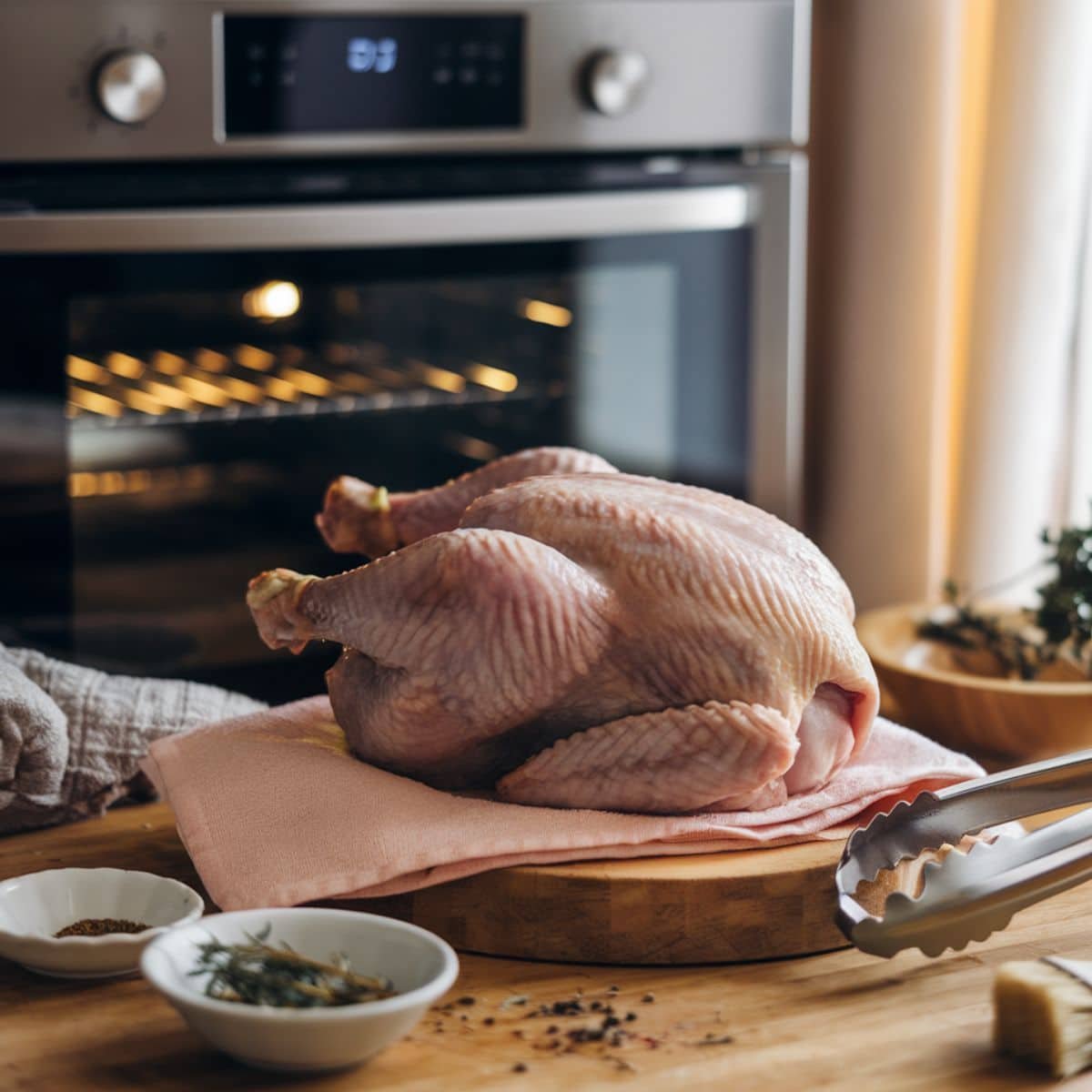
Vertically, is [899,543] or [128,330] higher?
[128,330]

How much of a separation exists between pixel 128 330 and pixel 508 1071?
1.02 m

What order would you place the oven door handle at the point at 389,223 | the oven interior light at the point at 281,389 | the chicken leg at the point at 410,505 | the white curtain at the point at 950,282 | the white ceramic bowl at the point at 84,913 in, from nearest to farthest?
the white ceramic bowl at the point at 84,913, the chicken leg at the point at 410,505, the oven door handle at the point at 389,223, the oven interior light at the point at 281,389, the white curtain at the point at 950,282

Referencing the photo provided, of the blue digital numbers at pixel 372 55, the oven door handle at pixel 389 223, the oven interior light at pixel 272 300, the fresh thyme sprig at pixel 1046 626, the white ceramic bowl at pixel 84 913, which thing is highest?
the blue digital numbers at pixel 372 55

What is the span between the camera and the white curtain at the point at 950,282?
94.2 inches

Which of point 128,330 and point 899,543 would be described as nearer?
point 128,330

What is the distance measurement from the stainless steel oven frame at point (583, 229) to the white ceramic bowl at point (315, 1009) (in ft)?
2.95

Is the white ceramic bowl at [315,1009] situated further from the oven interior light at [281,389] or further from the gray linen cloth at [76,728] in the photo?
the oven interior light at [281,389]

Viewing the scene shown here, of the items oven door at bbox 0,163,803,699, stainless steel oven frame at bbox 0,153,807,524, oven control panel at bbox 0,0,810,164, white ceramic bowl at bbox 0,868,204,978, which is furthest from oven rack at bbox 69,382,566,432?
white ceramic bowl at bbox 0,868,204,978

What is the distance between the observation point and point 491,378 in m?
2.05

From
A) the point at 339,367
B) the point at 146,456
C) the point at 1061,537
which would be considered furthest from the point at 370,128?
the point at 1061,537

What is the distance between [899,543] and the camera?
2.51m

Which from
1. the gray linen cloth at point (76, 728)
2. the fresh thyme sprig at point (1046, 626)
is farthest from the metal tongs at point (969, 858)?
the gray linen cloth at point (76, 728)

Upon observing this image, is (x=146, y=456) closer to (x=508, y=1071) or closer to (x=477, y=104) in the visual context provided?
(x=477, y=104)

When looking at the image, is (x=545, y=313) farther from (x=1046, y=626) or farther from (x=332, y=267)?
(x=1046, y=626)
